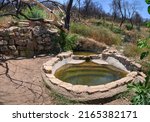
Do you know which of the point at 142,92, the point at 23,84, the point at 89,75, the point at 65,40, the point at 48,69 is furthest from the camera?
the point at 65,40

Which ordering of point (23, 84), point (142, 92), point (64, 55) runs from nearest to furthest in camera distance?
1. point (142, 92)
2. point (23, 84)
3. point (64, 55)

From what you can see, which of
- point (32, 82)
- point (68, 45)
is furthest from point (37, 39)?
point (32, 82)

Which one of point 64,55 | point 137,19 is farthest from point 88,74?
point 137,19

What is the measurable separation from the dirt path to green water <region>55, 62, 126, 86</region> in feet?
1.94

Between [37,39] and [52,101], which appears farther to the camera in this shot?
[37,39]

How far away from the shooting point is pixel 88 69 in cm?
711

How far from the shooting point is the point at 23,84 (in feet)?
17.9

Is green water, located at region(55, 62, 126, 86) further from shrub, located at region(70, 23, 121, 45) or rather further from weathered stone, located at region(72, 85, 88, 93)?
shrub, located at region(70, 23, 121, 45)

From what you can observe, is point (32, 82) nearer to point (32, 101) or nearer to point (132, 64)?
point (32, 101)

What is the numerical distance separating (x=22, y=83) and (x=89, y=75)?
1678 millimetres

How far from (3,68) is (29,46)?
4.77 ft

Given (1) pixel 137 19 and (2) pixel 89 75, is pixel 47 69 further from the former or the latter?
(1) pixel 137 19

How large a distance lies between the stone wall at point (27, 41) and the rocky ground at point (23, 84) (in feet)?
1.64

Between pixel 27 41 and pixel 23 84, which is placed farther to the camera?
pixel 27 41
